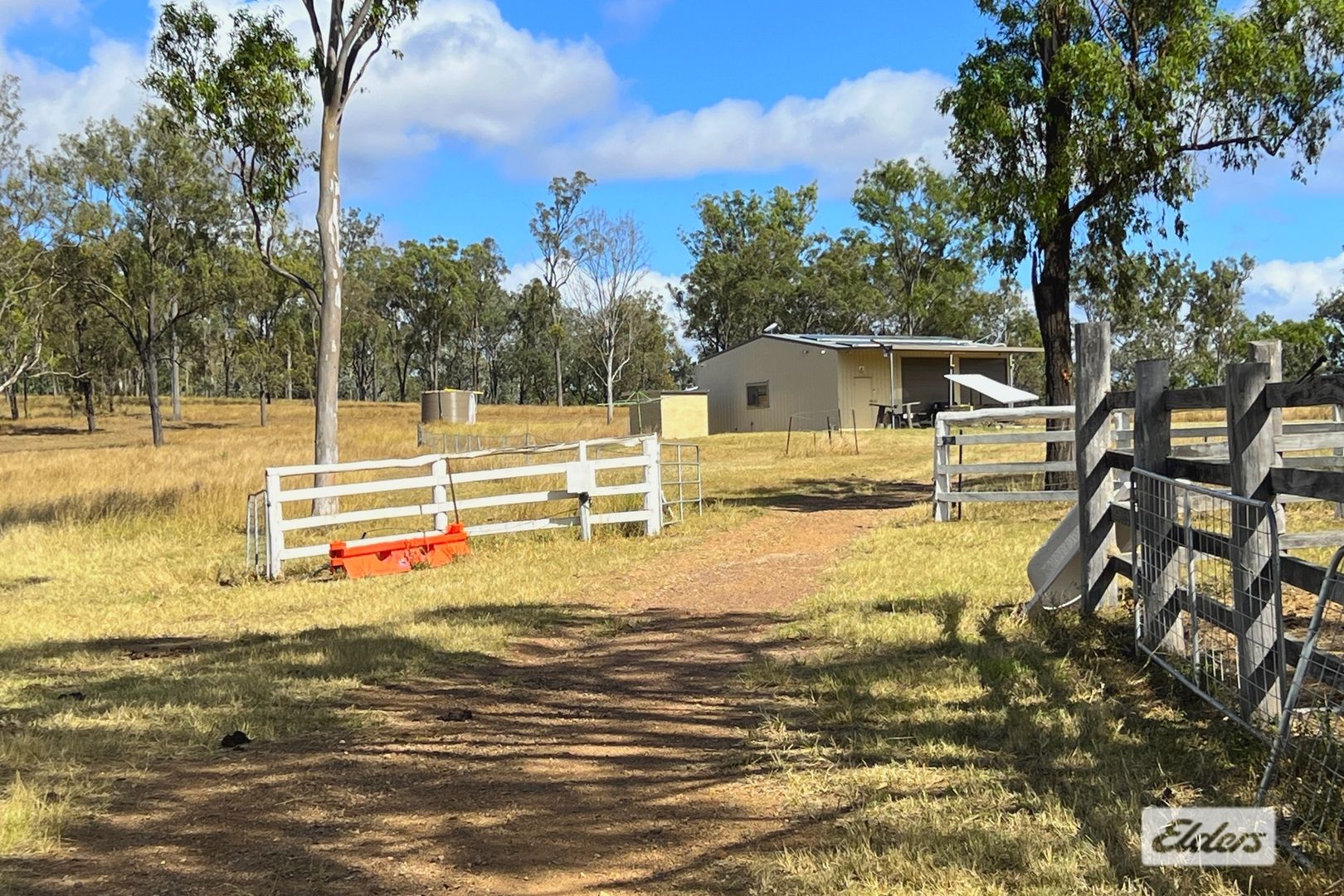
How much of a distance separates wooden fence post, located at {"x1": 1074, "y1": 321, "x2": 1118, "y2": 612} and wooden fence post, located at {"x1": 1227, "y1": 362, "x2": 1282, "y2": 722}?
1885 mm

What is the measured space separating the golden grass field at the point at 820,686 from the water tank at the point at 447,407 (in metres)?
38.5

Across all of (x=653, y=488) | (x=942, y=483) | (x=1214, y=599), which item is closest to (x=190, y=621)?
(x=653, y=488)

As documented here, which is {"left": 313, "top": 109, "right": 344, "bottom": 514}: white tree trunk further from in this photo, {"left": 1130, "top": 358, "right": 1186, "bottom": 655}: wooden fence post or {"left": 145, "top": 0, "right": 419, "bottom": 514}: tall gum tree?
{"left": 1130, "top": 358, "right": 1186, "bottom": 655}: wooden fence post

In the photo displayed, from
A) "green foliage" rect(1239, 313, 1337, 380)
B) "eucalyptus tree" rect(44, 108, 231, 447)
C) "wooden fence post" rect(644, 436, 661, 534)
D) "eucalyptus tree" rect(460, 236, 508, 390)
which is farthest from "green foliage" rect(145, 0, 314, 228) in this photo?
"eucalyptus tree" rect(460, 236, 508, 390)

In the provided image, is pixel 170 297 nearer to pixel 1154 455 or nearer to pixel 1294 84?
pixel 1294 84

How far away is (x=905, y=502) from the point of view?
15.6 metres

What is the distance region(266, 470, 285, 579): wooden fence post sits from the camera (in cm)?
1094

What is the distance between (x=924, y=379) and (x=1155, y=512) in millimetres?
36013

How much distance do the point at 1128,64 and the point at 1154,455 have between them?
10962mm

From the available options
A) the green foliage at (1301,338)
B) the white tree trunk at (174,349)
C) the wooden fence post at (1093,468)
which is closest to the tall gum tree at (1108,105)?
the wooden fence post at (1093,468)

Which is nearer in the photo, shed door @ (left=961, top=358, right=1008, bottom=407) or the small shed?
the small shed

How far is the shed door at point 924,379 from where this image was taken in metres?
40.2

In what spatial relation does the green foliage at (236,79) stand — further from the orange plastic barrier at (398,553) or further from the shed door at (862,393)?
the shed door at (862,393)

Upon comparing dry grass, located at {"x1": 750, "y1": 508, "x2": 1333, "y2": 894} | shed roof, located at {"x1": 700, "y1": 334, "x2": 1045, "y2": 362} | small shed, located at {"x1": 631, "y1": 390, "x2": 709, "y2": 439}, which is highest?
shed roof, located at {"x1": 700, "y1": 334, "x2": 1045, "y2": 362}
